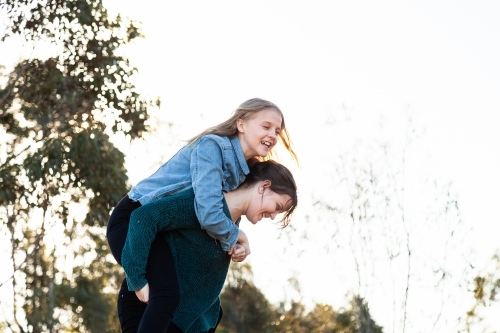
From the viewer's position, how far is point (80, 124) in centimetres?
1367

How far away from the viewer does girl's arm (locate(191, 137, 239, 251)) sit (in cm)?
369

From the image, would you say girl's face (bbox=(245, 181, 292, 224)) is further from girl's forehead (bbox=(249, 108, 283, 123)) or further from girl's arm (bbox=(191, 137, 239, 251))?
girl's forehead (bbox=(249, 108, 283, 123))

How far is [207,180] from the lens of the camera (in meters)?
3.70

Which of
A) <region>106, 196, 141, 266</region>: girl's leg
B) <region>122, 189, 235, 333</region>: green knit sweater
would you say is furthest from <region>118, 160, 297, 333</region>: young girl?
<region>106, 196, 141, 266</region>: girl's leg

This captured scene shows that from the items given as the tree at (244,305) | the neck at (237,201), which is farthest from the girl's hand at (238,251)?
the tree at (244,305)

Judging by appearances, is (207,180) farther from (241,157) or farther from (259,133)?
(259,133)

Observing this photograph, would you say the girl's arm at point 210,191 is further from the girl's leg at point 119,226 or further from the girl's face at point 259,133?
the girl's leg at point 119,226

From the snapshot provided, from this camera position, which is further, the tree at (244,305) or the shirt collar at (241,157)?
the tree at (244,305)

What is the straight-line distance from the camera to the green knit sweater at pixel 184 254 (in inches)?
146

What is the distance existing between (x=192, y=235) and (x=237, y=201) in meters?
0.23

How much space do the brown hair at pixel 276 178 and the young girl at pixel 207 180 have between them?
0.04 meters

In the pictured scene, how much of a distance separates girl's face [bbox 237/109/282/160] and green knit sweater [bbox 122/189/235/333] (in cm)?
29

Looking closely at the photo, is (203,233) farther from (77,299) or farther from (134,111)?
(77,299)

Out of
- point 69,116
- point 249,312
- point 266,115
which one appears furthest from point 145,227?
point 249,312
